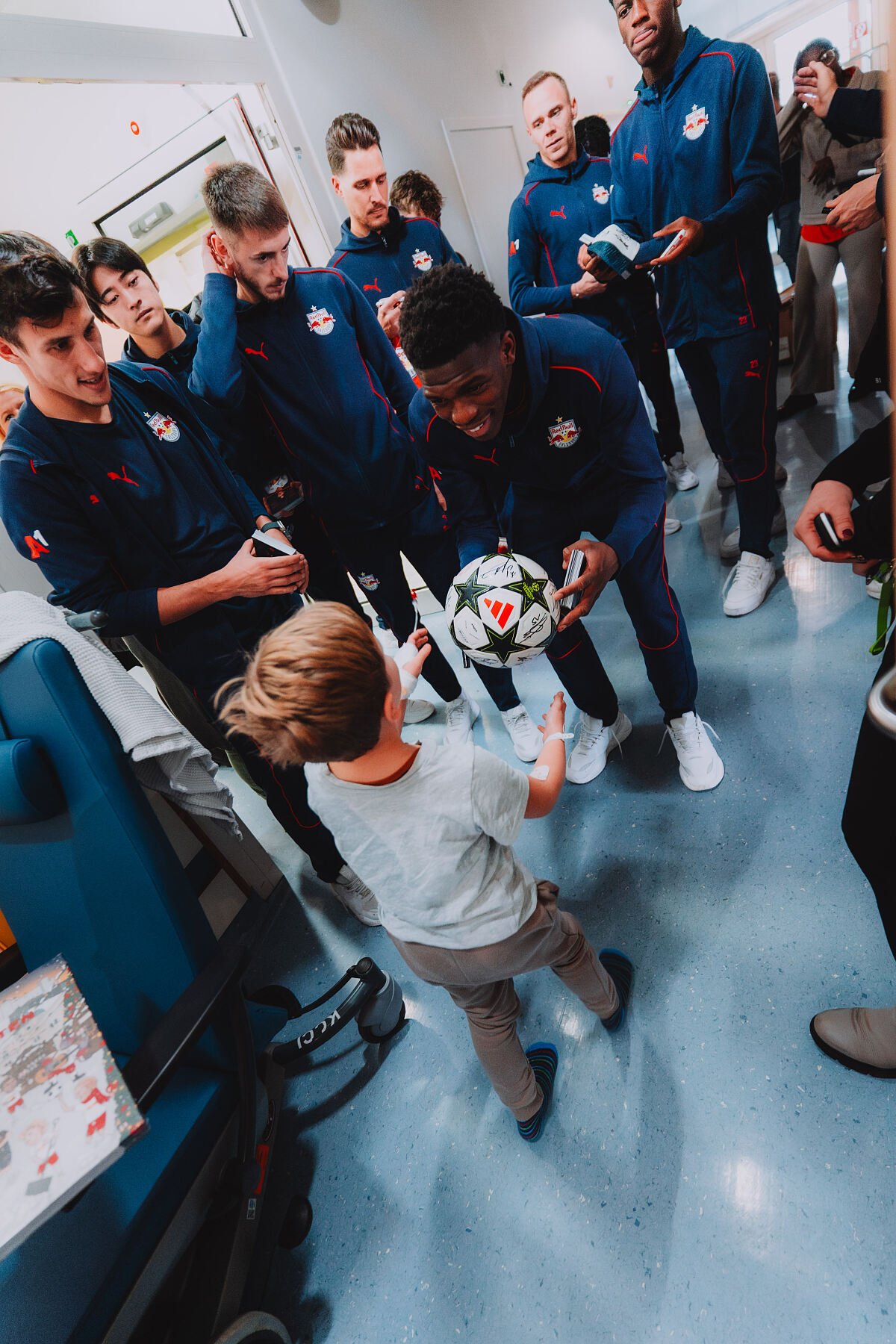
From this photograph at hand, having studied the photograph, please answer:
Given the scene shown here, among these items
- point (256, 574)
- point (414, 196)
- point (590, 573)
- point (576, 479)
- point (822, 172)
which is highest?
point (414, 196)

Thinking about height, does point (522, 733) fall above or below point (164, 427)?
below

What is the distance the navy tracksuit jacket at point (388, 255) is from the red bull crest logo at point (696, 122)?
3.51 feet

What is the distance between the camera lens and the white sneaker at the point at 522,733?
7.08ft

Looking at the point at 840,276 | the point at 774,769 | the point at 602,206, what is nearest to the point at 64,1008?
the point at 774,769

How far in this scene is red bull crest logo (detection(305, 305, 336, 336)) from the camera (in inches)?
70.2

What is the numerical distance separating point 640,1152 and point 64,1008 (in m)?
1.02

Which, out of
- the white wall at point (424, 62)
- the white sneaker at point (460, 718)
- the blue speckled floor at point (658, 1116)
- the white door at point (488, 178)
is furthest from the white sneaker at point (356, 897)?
the white door at point (488, 178)

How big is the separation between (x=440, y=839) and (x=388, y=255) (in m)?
2.63

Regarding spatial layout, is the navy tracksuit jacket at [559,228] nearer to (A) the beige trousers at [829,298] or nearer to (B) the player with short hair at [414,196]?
(B) the player with short hair at [414,196]

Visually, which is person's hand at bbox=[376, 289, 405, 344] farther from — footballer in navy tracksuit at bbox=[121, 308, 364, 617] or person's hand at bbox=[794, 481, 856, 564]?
person's hand at bbox=[794, 481, 856, 564]

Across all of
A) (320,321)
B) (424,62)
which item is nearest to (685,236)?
(320,321)

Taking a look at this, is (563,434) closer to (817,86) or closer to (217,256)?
(217,256)

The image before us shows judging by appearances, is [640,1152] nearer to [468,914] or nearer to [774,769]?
[468,914]

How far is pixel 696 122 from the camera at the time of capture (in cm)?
181
